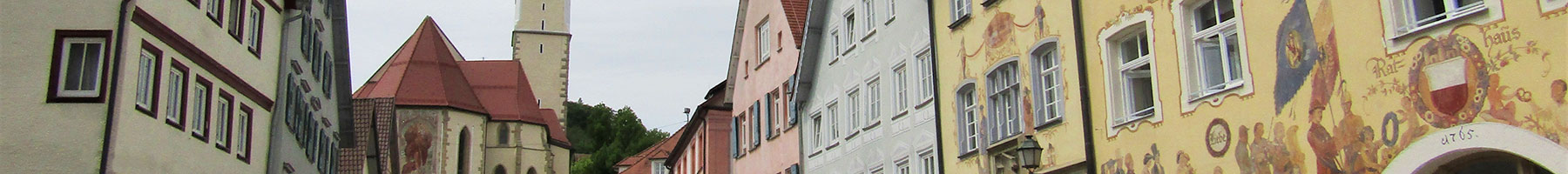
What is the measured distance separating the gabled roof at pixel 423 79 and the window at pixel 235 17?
36496mm

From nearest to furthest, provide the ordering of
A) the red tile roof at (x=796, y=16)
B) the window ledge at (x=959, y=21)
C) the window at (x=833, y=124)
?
the window ledge at (x=959, y=21), the window at (x=833, y=124), the red tile roof at (x=796, y=16)

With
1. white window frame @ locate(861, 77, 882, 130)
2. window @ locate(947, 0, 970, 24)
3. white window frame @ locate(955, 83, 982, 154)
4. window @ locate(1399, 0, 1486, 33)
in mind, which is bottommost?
window @ locate(1399, 0, 1486, 33)

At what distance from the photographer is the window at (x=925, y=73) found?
2110 centimetres

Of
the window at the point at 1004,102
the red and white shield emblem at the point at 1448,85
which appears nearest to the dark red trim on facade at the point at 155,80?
the window at the point at 1004,102

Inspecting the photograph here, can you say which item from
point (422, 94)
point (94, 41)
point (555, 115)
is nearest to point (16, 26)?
point (94, 41)

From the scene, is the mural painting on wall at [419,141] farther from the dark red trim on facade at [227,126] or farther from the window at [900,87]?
the window at [900,87]

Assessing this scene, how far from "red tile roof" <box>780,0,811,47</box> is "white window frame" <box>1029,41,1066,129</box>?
9.42 m

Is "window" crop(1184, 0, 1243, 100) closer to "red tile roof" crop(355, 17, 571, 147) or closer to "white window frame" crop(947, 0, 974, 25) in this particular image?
"white window frame" crop(947, 0, 974, 25)

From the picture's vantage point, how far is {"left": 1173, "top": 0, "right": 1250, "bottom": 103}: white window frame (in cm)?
1409

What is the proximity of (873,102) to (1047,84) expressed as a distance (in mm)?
6107

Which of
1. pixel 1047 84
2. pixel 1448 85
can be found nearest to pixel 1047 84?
pixel 1047 84

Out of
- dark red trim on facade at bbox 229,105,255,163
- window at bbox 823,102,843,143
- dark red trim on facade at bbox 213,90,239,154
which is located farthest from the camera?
window at bbox 823,102,843,143

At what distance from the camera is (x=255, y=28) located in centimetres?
2227

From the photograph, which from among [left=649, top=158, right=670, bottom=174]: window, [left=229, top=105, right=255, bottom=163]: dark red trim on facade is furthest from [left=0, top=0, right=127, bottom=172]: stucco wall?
[left=649, top=158, right=670, bottom=174]: window
